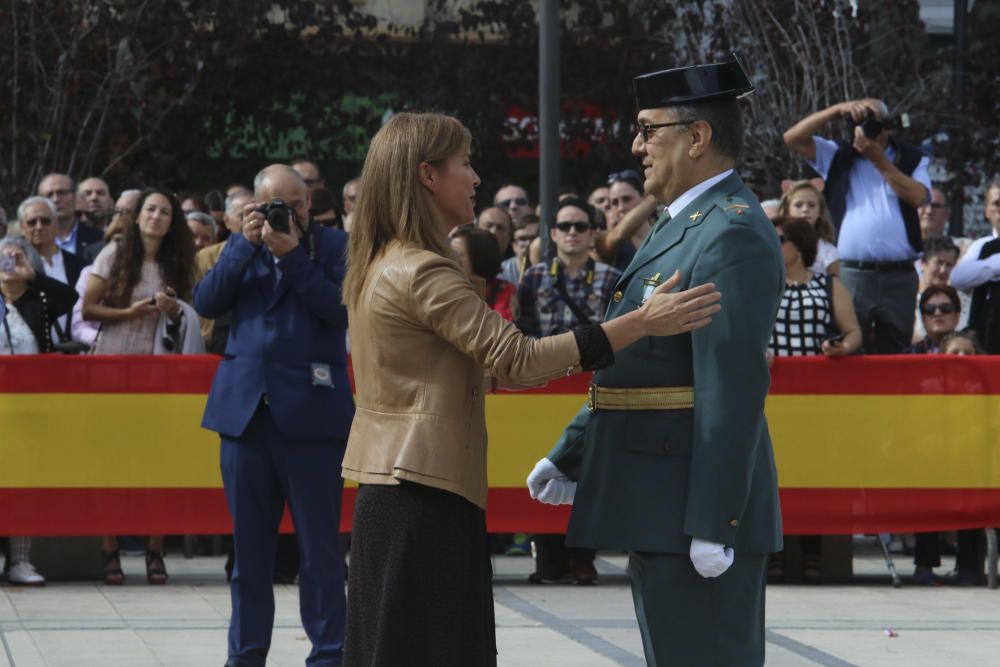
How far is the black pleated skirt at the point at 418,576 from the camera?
16.4 feet

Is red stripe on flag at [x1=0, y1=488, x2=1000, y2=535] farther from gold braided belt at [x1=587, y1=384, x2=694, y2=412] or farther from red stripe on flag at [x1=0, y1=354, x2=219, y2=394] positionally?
gold braided belt at [x1=587, y1=384, x2=694, y2=412]

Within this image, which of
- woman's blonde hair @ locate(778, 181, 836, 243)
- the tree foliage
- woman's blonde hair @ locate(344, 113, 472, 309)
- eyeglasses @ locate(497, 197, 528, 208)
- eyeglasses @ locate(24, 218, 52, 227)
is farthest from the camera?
the tree foliage

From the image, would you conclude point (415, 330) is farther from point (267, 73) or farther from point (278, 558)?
point (267, 73)

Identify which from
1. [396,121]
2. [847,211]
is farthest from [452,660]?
[847,211]

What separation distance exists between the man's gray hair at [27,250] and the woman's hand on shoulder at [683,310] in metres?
6.34

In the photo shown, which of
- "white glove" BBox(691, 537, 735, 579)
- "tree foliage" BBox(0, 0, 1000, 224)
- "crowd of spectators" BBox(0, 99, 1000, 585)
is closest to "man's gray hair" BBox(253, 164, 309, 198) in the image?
"crowd of spectators" BBox(0, 99, 1000, 585)

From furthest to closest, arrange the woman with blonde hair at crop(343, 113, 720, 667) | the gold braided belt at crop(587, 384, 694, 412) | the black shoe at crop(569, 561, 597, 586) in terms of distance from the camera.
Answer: the black shoe at crop(569, 561, 597, 586), the woman with blonde hair at crop(343, 113, 720, 667), the gold braided belt at crop(587, 384, 694, 412)

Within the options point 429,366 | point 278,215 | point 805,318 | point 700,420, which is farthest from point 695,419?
point 805,318

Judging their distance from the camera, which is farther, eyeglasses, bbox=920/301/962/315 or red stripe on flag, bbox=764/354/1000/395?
eyeglasses, bbox=920/301/962/315

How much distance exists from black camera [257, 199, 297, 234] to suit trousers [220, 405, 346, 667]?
2.34 ft

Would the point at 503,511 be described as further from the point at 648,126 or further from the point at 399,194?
the point at 648,126

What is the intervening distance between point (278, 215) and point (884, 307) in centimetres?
479

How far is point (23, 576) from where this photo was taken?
970 cm

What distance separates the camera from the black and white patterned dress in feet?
32.7
